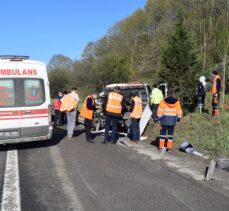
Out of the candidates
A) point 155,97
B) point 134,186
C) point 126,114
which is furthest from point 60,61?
point 134,186

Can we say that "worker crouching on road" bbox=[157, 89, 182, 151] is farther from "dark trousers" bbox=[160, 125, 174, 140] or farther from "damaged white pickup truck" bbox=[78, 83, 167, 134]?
"damaged white pickup truck" bbox=[78, 83, 167, 134]

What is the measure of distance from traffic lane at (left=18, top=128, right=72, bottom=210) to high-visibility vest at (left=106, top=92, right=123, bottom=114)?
225 centimetres

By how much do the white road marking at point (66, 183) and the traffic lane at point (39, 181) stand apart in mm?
75

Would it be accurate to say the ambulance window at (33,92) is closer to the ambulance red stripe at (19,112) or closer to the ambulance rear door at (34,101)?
the ambulance rear door at (34,101)

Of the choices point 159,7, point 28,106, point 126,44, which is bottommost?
point 28,106

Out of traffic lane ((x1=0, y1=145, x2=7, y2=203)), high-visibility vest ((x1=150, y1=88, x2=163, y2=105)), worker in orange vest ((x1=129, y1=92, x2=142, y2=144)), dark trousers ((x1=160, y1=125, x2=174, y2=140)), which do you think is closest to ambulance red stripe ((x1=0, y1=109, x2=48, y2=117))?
traffic lane ((x1=0, y1=145, x2=7, y2=203))

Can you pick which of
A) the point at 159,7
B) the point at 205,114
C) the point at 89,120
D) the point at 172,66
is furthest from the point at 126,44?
the point at 89,120

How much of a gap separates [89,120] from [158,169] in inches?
174

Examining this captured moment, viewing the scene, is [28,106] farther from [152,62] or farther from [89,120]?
[152,62]

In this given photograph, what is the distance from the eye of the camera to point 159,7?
138 ft

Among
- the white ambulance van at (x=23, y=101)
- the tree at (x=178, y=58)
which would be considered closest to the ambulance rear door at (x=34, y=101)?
the white ambulance van at (x=23, y=101)

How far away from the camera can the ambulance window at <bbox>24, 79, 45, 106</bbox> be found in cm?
941

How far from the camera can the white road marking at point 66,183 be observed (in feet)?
16.2

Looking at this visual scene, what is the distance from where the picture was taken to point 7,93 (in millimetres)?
9172
